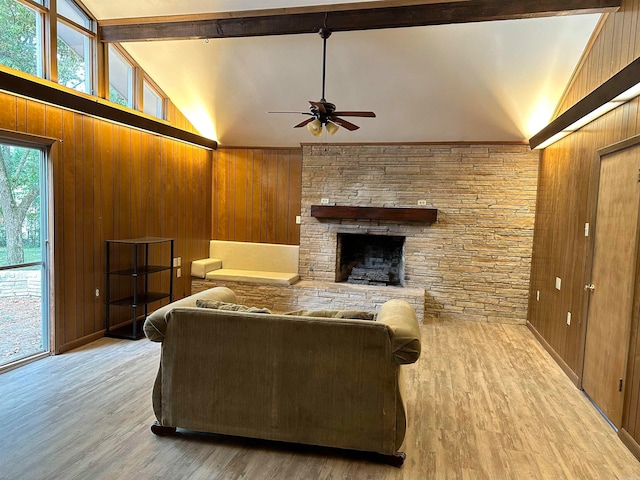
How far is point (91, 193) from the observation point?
4.35 metres

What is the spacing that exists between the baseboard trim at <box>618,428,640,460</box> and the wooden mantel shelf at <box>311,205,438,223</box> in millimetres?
3400

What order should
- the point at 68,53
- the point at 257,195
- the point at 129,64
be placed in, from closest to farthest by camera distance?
the point at 68,53
the point at 129,64
the point at 257,195

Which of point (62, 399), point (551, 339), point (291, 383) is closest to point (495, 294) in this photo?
point (551, 339)

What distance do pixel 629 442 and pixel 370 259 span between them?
14.2ft

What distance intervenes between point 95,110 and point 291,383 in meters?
3.48

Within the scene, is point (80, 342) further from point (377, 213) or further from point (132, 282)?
point (377, 213)

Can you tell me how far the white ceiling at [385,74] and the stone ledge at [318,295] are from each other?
7.13 ft

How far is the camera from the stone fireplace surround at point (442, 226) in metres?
5.69

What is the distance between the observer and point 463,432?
112 inches

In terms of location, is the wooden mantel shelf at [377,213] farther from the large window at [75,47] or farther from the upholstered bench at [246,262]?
the large window at [75,47]

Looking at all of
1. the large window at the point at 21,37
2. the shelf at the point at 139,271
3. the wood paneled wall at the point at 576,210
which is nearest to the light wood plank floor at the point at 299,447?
the wood paneled wall at the point at 576,210

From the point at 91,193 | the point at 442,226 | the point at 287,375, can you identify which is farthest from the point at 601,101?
the point at 91,193

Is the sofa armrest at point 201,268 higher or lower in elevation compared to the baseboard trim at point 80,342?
higher

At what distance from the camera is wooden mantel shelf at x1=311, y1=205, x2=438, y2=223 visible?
5.76 meters
